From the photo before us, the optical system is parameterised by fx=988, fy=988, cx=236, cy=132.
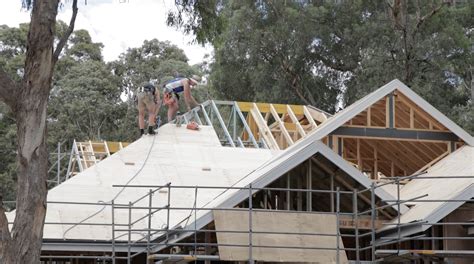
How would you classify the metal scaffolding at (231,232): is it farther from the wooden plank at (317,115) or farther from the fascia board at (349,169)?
the wooden plank at (317,115)

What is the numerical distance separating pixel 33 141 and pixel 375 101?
10104mm

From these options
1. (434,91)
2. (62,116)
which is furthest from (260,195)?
(62,116)

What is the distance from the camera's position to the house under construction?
64.1 ft

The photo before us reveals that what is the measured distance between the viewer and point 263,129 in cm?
2862

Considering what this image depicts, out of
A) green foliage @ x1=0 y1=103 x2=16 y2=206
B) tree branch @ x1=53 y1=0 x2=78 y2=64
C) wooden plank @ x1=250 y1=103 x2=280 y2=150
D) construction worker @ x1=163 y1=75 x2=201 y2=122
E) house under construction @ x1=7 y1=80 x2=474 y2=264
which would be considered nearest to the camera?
tree branch @ x1=53 y1=0 x2=78 y2=64

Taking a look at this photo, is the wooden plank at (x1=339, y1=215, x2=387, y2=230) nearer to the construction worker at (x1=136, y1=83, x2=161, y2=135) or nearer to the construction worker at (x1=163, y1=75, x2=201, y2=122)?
the construction worker at (x1=136, y1=83, x2=161, y2=135)

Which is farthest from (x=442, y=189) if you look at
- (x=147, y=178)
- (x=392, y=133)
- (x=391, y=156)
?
(x=147, y=178)

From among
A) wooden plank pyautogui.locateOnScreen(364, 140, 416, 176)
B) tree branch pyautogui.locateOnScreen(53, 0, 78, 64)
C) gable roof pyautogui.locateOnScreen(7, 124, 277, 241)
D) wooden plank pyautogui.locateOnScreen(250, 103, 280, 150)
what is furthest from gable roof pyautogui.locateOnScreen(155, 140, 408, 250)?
wooden plank pyautogui.locateOnScreen(250, 103, 280, 150)

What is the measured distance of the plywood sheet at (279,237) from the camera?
19.3 metres

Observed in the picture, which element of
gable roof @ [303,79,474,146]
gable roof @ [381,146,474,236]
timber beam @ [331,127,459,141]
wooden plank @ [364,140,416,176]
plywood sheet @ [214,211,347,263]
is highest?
gable roof @ [303,79,474,146]

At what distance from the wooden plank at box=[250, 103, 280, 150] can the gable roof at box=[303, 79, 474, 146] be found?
174 inches

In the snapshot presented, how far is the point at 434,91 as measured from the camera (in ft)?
138

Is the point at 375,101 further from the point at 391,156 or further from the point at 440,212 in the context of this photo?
the point at 440,212

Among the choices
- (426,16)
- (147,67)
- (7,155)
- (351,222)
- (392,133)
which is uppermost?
(147,67)
